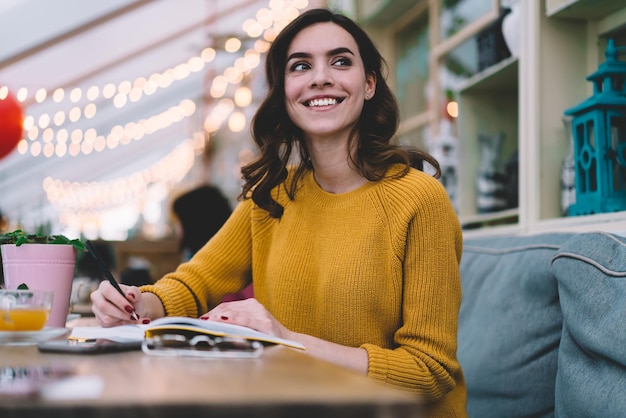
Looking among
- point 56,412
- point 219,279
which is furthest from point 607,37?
point 56,412

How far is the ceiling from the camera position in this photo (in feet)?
18.9

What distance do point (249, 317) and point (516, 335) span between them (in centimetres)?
87

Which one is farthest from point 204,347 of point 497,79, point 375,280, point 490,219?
point 497,79

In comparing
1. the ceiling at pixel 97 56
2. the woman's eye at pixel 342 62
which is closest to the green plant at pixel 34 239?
the woman's eye at pixel 342 62

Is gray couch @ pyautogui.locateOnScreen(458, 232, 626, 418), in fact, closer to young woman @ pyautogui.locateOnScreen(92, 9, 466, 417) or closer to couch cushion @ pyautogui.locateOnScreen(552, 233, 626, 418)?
couch cushion @ pyautogui.locateOnScreen(552, 233, 626, 418)

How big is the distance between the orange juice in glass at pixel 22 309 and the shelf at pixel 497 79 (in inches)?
75.2

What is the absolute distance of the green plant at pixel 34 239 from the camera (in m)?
1.26

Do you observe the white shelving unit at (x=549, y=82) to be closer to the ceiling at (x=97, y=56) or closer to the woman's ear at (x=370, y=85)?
the woman's ear at (x=370, y=85)

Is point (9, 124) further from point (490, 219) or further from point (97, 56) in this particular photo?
point (97, 56)

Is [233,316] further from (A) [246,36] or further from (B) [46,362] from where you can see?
(A) [246,36]

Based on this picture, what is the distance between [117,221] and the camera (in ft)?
52.4

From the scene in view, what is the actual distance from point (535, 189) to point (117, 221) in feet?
48.4

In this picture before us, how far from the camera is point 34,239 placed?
128cm

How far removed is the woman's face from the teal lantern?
0.68 meters
